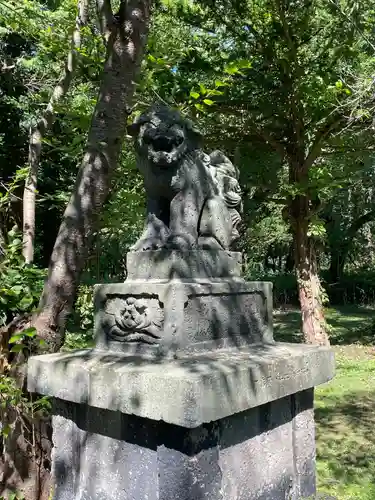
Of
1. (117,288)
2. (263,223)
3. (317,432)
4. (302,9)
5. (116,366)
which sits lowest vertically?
(317,432)

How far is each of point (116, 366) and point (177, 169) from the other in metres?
1.31

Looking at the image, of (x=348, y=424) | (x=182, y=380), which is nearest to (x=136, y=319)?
(x=182, y=380)

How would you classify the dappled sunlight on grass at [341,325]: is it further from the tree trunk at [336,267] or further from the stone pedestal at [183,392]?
the stone pedestal at [183,392]

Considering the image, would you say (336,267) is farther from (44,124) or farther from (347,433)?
(44,124)

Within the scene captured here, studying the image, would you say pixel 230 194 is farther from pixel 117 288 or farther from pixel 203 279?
pixel 117 288

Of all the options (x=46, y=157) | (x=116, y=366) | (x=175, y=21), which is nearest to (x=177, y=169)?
(x=116, y=366)

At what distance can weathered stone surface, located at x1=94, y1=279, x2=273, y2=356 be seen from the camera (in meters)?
2.88

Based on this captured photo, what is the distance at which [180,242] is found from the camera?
318 cm

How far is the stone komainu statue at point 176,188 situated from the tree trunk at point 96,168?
738mm

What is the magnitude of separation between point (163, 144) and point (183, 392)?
1551 millimetres

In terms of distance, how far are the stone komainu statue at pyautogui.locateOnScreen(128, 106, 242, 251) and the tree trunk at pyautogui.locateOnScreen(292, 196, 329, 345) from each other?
738cm

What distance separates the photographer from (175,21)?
32.5 ft

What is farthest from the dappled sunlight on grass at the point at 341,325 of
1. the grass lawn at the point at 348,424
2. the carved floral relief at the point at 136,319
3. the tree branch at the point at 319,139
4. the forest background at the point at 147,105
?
the carved floral relief at the point at 136,319

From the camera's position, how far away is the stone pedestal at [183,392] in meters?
2.55
